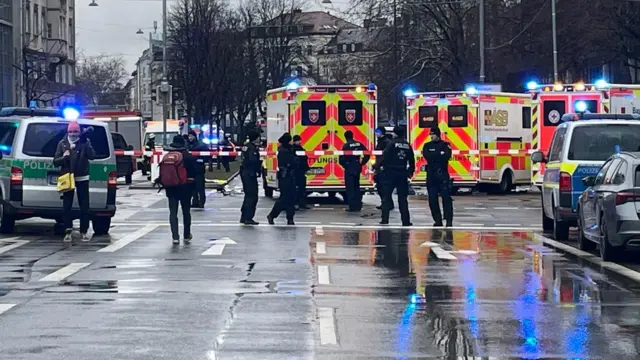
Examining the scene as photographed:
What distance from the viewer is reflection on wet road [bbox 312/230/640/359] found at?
919 cm

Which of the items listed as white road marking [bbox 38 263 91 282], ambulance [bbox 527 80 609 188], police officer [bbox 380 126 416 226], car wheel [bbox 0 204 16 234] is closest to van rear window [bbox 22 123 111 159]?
car wheel [bbox 0 204 16 234]

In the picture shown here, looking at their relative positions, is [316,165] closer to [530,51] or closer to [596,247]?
[596,247]

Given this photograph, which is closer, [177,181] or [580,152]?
[177,181]

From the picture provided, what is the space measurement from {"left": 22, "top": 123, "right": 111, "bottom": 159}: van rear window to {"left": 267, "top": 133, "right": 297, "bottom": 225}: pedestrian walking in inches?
149

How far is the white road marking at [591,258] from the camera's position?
14406mm

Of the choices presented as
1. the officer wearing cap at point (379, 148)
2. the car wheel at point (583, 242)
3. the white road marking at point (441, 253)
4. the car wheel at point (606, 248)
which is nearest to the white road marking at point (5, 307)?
the white road marking at point (441, 253)

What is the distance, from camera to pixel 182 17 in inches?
2140

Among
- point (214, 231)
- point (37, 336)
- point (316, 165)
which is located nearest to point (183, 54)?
point (316, 165)

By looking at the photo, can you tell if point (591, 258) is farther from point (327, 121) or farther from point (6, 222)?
point (327, 121)

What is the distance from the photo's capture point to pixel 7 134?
2073 cm

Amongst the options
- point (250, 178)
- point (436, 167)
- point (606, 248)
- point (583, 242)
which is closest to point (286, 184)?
point (250, 178)

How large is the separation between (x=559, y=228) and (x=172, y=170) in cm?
611

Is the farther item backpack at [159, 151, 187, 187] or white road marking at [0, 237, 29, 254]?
backpack at [159, 151, 187, 187]

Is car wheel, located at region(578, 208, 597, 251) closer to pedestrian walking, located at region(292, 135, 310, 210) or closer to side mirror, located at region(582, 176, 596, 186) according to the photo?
side mirror, located at region(582, 176, 596, 186)
